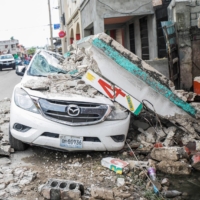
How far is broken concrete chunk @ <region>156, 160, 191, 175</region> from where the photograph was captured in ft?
13.8

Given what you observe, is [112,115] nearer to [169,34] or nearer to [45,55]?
[45,55]

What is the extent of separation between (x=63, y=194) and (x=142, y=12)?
1115cm

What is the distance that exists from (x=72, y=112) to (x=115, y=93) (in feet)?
2.69

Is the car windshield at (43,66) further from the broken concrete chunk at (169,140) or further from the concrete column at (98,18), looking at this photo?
the concrete column at (98,18)

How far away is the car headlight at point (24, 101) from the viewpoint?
4.58 m

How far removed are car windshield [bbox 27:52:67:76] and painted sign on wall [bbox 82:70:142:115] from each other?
1118mm

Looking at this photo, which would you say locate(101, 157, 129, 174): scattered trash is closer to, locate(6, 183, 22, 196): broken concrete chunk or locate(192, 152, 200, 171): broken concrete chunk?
locate(192, 152, 200, 171): broken concrete chunk

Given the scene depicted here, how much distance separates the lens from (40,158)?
471 centimetres

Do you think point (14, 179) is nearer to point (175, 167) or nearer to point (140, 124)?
point (175, 167)

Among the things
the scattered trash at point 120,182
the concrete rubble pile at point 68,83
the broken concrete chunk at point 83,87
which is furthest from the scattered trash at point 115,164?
the broken concrete chunk at point 83,87

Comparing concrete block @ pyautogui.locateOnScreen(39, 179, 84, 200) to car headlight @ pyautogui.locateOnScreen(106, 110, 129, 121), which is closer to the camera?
concrete block @ pyautogui.locateOnScreen(39, 179, 84, 200)

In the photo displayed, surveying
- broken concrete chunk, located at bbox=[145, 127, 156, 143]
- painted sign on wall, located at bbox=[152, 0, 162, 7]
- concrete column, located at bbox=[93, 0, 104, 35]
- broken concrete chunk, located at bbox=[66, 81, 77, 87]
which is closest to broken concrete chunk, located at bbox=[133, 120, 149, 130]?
broken concrete chunk, located at bbox=[145, 127, 156, 143]

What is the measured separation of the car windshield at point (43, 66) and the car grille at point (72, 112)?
4.36 feet

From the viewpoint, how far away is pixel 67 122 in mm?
4441
